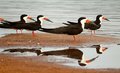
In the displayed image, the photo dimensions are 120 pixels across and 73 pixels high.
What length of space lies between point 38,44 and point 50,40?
1.18 meters

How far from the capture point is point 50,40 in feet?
78.9

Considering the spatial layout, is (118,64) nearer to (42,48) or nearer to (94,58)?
(94,58)

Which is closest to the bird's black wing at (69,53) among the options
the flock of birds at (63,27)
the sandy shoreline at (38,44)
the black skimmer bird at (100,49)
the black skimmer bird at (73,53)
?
the black skimmer bird at (73,53)

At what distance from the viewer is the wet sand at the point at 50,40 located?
76.1ft

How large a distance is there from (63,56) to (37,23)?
661cm

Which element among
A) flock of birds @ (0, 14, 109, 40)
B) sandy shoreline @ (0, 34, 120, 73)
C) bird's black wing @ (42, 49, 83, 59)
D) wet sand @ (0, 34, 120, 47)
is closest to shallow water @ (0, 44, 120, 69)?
bird's black wing @ (42, 49, 83, 59)

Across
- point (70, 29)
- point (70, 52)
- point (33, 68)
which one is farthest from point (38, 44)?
point (33, 68)

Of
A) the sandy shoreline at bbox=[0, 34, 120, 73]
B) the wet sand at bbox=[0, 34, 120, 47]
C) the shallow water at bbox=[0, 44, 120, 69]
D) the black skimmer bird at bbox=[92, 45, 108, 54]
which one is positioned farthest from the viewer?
the wet sand at bbox=[0, 34, 120, 47]

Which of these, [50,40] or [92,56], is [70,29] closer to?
[50,40]

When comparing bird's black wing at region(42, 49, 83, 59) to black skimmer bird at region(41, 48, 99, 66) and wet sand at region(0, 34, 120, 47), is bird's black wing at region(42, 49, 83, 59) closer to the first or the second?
black skimmer bird at region(41, 48, 99, 66)

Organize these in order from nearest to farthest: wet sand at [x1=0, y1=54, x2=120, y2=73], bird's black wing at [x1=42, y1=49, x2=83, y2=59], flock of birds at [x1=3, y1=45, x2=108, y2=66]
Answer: wet sand at [x1=0, y1=54, x2=120, y2=73], flock of birds at [x1=3, y1=45, x2=108, y2=66], bird's black wing at [x1=42, y1=49, x2=83, y2=59]

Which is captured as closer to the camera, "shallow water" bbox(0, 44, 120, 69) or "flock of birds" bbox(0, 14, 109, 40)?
"shallow water" bbox(0, 44, 120, 69)

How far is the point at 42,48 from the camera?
22.0 metres

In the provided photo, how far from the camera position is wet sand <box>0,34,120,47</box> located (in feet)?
76.1
